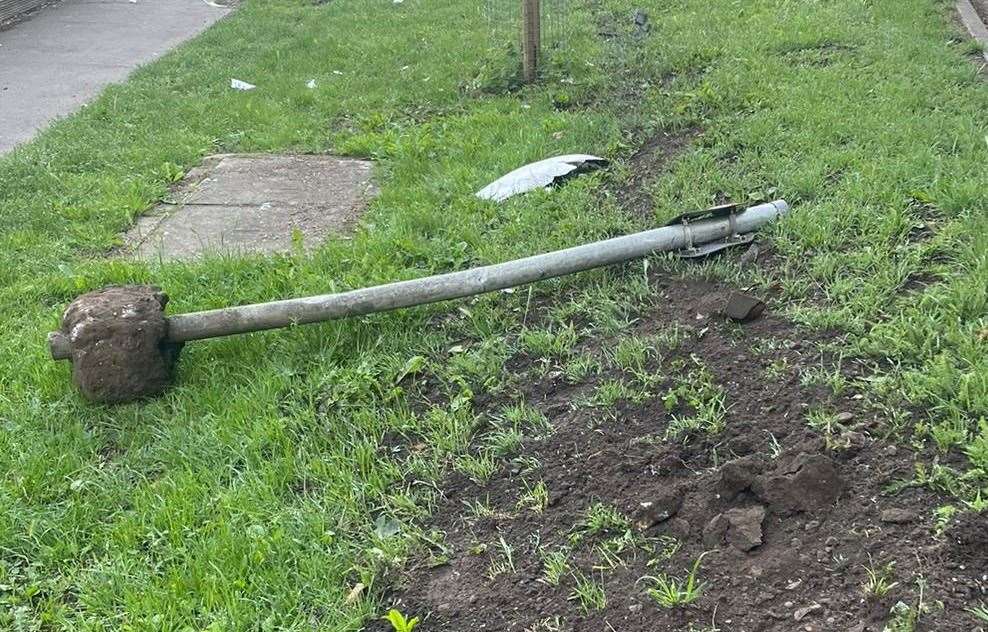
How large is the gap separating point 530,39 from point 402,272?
11.5 ft

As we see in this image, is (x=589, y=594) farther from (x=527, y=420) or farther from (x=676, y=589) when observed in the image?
(x=527, y=420)

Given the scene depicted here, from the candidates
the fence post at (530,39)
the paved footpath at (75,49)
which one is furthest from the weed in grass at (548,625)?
the paved footpath at (75,49)

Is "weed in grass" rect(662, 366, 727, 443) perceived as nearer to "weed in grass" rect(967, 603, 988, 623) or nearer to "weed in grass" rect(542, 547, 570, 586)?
"weed in grass" rect(542, 547, 570, 586)

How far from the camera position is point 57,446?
334 cm

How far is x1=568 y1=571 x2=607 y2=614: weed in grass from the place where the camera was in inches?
88.5

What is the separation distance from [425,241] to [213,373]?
1386 mm

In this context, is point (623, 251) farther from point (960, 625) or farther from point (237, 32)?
point (237, 32)

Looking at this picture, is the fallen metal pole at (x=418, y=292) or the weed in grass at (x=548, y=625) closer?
the weed in grass at (x=548, y=625)

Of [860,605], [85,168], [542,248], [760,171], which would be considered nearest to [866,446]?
[860,605]

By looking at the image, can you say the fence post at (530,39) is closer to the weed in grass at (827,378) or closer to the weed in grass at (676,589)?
the weed in grass at (827,378)

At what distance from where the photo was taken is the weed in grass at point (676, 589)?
85.7 inches

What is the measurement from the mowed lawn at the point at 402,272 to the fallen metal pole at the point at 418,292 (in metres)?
0.13

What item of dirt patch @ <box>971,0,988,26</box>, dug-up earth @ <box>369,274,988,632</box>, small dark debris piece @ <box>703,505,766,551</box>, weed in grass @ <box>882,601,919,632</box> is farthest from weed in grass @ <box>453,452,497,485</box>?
dirt patch @ <box>971,0,988,26</box>

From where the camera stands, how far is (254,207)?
5.54 m
